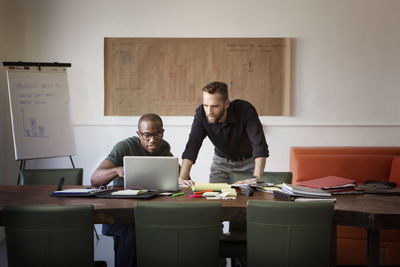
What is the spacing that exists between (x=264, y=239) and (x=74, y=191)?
4.11 ft

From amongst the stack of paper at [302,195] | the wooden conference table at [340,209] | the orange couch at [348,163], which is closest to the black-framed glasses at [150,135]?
the wooden conference table at [340,209]

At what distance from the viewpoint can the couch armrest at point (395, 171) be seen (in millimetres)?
4273

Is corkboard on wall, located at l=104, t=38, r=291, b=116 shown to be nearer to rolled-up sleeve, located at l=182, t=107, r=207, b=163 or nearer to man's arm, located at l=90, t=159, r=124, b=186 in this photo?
rolled-up sleeve, located at l=182, t=107, r=207, b=163

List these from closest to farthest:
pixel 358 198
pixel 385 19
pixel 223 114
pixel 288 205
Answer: pixel 288 205 → pixel 358 198 → pixel 223 114 → pixel 385 19

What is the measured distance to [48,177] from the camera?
11.0ft

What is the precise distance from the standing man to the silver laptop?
0.78 m

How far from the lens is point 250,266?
2053 mm

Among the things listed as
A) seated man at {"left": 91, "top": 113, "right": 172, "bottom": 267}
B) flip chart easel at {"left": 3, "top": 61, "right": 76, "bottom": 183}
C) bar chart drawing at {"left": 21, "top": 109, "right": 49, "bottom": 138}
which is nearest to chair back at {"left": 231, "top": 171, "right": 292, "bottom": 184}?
seated man at {"left": 91, "top": 113, "right": 172, "bottom": 267}

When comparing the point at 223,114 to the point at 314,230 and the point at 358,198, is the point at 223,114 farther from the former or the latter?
the point at 314,230

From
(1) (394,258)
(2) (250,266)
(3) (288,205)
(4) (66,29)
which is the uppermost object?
(4) (66,29)

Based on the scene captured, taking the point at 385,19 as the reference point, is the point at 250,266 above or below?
below

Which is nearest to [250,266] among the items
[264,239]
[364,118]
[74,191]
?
[264,239]

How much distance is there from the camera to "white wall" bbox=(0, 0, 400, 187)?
482cm

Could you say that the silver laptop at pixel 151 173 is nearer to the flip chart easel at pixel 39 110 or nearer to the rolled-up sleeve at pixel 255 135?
the rolled-up sleeve at pixel 255 135
